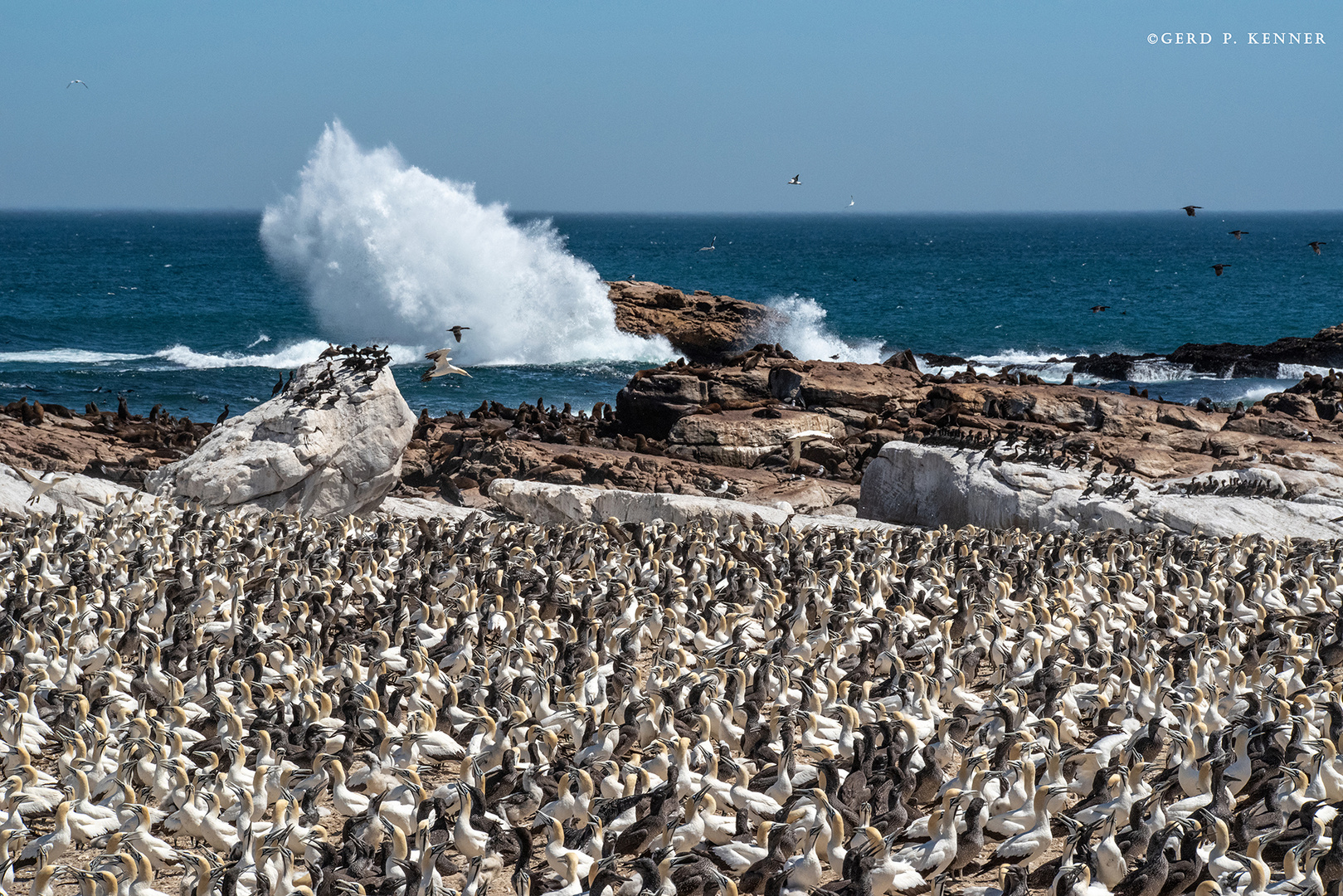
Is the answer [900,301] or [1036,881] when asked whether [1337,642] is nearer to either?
[1036,881]

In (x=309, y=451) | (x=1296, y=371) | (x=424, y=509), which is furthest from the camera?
(x=1296, y=371)

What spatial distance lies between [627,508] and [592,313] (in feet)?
113

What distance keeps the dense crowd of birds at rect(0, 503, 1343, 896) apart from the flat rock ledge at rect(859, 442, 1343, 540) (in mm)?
1832

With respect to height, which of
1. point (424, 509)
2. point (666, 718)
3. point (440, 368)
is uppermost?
point (440, 368)

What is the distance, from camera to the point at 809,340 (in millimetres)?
50031

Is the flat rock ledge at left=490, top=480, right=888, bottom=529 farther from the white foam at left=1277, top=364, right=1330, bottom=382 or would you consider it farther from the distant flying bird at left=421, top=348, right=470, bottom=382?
the white foam at left=1277, top=364, right=1330, bottom=382

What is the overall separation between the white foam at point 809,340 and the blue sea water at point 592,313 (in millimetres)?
140

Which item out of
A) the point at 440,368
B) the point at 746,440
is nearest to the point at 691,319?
the point at 440,368

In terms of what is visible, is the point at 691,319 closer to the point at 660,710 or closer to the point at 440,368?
the point at 440,368

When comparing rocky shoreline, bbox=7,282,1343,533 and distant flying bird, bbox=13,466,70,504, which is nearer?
distant flying bird, bbox=13,466,70,504

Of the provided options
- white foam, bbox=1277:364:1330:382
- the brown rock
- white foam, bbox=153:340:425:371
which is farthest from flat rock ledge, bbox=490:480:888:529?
white foam, bbox=153:340:425:371

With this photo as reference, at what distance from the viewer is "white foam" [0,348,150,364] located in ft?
162

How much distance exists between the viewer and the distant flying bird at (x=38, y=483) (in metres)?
17.2

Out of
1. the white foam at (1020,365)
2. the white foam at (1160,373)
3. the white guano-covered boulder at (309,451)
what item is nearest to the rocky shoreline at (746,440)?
the white guano-covered boulder at (309,451)
